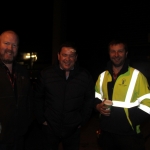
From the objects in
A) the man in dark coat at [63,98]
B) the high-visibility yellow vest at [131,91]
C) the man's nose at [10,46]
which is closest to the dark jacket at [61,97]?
the man in dark coat at [63,98]

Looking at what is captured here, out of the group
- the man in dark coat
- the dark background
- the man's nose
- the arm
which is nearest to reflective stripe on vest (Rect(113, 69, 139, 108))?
the man in dark coat

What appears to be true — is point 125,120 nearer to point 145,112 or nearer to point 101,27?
point 145,112

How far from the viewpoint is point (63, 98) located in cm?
346

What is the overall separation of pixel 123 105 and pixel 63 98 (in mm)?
834

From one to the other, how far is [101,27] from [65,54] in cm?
806

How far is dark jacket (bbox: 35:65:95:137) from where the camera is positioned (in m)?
3.46

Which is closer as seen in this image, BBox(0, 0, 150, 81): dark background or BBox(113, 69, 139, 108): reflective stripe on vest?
BBox(113, 69, 139, 108): reflective stripe on vest

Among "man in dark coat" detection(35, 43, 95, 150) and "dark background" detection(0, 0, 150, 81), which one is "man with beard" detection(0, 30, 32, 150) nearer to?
"man in dark coat" detection(35, 43, 95, 150)

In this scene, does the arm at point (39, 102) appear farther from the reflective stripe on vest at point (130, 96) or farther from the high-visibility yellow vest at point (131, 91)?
the reflective stripe on vest at point (130, 96)

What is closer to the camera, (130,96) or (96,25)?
(130,96)

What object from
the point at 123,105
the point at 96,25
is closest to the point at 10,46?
the point at 123,105

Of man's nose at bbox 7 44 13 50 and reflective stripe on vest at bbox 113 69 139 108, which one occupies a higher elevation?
man's nose at bbox 7 44 13 50

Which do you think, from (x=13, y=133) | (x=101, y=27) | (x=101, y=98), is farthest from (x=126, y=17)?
(x=13, y=133)

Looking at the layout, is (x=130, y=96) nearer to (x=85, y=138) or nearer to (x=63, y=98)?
(x=63, y=98)
